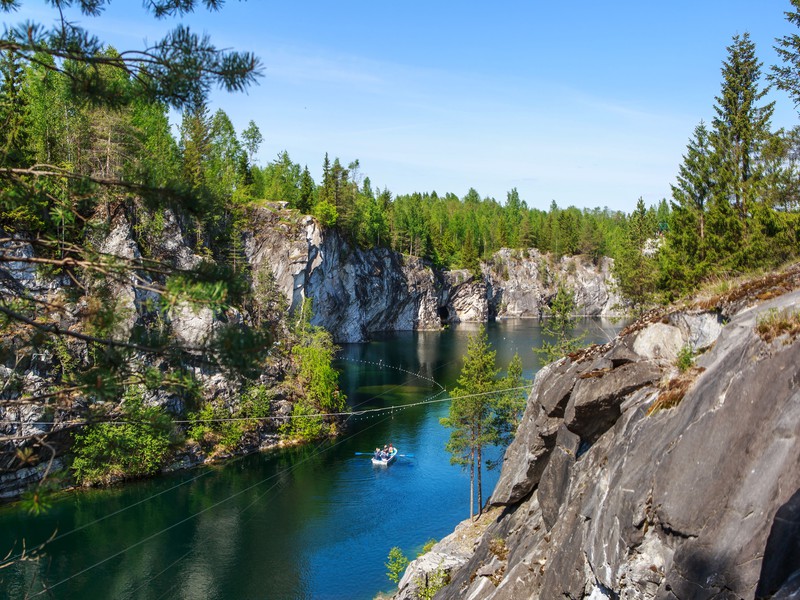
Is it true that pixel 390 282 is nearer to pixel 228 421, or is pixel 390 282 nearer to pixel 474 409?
pixel 228 421

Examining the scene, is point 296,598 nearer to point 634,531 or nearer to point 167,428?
point 634,531

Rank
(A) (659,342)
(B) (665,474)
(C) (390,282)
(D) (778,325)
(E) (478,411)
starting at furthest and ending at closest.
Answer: (C) (390,282) → (E) (478,411) → (A) (659,342) → (B) (665,474) → (D) (778,325)

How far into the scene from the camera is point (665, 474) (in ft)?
30.5

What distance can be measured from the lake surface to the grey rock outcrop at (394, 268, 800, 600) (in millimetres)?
12057

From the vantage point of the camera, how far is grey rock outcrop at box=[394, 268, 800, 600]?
7402mm

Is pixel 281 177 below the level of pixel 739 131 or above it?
above

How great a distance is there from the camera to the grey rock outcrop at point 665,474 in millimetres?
7402

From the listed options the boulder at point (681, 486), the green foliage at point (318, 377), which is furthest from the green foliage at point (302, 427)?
the boulder at point (681, 486)

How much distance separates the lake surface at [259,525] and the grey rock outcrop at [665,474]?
12057 mm

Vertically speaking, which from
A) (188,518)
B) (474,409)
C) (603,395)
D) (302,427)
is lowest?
(188,518)

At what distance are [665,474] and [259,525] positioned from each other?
988 inches

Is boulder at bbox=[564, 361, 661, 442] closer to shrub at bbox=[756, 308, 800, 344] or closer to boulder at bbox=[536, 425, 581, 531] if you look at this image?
boulder at bbox=[536, 425, 581, 531]


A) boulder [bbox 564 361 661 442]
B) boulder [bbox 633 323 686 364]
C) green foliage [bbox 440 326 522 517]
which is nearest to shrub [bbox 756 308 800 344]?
boulder [bbox 564 361 661 442]

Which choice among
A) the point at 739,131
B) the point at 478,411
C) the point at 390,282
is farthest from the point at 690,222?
the point at 390,282
